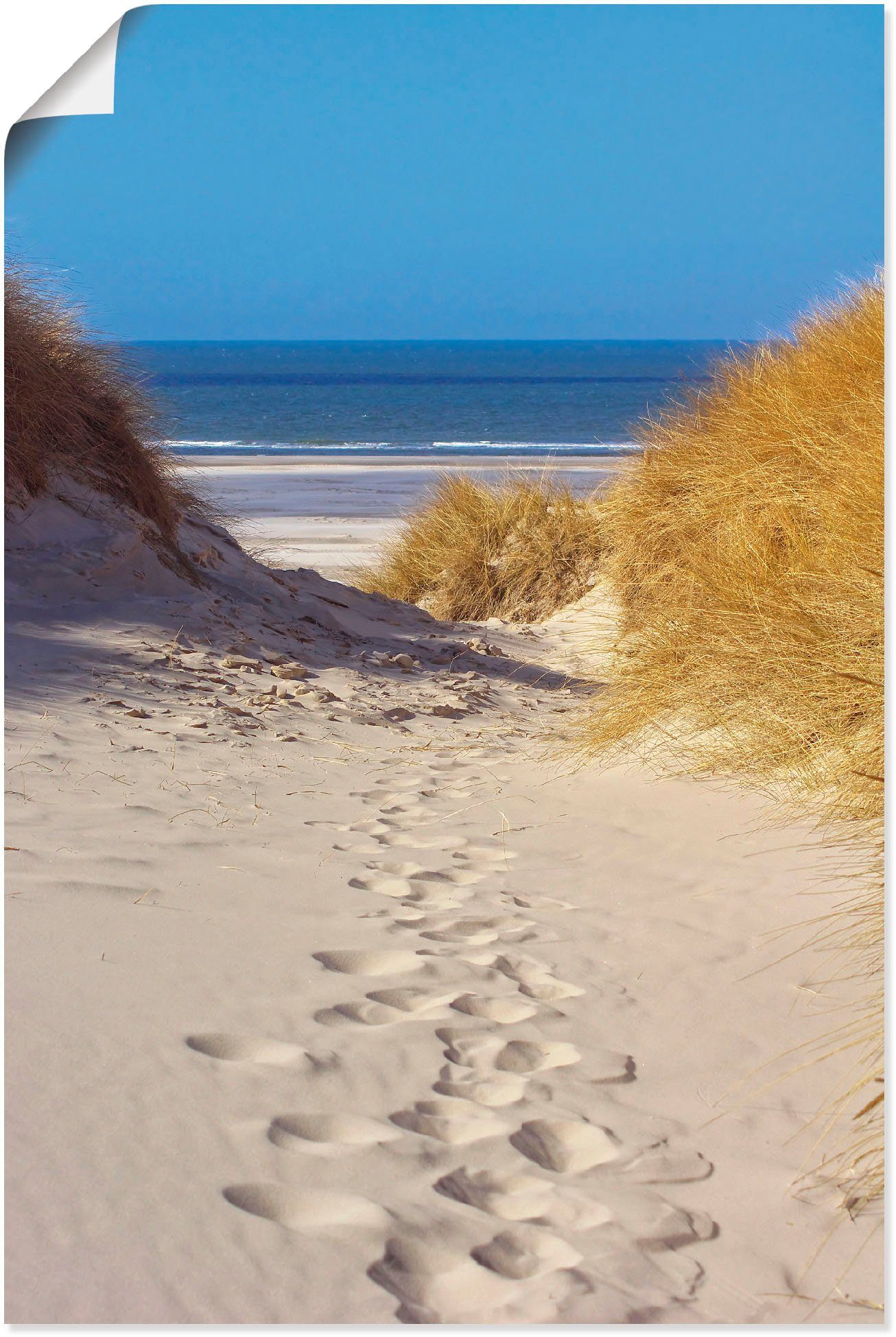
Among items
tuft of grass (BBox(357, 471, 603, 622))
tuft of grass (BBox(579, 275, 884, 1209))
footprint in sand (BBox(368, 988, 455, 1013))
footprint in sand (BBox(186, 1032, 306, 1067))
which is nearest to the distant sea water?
tuft of grass (BBox(357, 471, 603, 622))

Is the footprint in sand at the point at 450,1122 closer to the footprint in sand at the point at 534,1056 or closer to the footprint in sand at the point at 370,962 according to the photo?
the footprint in sand at the point at 534,1056

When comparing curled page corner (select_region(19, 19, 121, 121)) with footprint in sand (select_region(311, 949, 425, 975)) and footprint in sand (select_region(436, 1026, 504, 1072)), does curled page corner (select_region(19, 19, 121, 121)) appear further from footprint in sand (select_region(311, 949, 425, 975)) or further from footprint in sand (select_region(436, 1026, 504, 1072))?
footprint in sand (select_region(436, 1026, 504, 1072))

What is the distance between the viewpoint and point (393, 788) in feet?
11.9

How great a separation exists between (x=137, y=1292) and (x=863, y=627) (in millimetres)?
2603

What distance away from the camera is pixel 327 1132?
1649 mm

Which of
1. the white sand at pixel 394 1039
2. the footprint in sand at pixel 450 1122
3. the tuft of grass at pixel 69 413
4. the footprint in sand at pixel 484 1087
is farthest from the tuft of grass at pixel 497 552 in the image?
the footprint in sand at pixel 450 1122

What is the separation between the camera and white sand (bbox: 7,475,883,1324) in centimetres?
136

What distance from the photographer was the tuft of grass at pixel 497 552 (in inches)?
331

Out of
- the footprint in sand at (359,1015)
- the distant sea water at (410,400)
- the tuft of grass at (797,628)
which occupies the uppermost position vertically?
the distant sea water at (410,400)

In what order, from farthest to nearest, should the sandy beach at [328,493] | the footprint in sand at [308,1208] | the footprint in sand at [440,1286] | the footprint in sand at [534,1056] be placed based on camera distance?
the sandy beach at [328,493] < the footprint in sand at [534,1056] < the footprint in sand at [308,1208] < the footprint in sand at [440,1286]

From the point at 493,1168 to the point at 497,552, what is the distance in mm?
7418

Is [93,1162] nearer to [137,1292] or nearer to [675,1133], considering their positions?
[137,1292]

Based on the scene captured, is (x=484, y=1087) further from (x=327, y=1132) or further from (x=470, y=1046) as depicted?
(x=327, y=1132)

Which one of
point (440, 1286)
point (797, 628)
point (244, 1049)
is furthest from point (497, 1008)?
point (797, 628)
